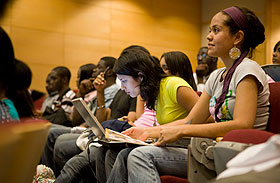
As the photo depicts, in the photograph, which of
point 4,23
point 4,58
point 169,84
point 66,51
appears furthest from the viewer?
point 66,51

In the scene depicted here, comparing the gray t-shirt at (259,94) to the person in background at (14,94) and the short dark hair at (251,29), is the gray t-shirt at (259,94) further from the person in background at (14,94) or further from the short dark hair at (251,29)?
the person in background at (14,94)

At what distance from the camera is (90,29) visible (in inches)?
249

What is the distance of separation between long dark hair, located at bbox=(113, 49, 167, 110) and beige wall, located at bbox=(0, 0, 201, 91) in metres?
3.83

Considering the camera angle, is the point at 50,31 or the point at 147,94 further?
the point at 50,31

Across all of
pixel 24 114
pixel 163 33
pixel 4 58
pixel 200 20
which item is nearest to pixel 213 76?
pixel 24 114

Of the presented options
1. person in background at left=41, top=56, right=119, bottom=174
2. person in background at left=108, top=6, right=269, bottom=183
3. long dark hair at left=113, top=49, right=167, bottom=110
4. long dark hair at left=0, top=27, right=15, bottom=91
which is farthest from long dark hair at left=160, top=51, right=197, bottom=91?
long dark hair at left=0, top=27, right=15, bottom=91

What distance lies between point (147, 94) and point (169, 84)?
5.3 inches

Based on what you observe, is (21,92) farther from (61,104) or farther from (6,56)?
(61,104)

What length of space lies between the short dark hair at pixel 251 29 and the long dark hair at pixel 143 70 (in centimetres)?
59

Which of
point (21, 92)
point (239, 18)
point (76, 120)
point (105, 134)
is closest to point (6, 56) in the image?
point (21, 92)

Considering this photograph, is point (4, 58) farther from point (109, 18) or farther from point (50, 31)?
point (109, 18)

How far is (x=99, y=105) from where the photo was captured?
10.1ft

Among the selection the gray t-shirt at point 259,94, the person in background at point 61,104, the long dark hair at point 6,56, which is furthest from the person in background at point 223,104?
the person in background at point 61,104

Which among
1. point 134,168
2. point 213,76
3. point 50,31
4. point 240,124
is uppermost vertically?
point 50,31
